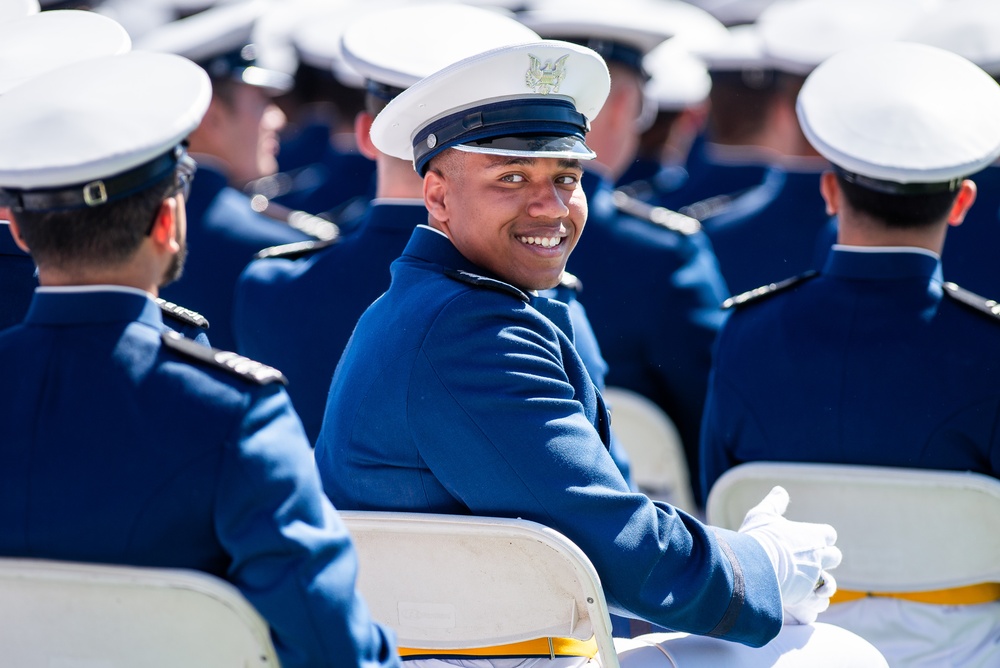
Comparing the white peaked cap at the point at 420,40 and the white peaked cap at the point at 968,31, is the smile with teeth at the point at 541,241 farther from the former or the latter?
the white peaked cap at the point at 968,31

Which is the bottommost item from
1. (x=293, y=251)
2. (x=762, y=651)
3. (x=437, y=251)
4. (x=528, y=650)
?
(x=293, y=251)

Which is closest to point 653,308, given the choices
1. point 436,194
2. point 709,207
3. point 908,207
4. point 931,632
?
point 908,207

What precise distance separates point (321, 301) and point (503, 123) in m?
1.29

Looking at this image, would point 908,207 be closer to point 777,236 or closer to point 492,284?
point 492,284

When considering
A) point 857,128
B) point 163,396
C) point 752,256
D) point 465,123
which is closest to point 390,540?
point 163,396

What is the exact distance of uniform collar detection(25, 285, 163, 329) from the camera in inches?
92.4

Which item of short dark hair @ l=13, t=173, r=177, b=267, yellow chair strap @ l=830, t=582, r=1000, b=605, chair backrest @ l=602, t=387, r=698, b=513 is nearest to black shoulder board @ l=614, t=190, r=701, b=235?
chair backrest @ l=602, t=387, r=698, b=513

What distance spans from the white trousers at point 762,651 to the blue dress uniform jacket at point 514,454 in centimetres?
12

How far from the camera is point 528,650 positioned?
8.94ft

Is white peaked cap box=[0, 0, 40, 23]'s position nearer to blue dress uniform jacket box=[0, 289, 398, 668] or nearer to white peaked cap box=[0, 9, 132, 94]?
white peaked cap box=[0, 9, 132, 94]

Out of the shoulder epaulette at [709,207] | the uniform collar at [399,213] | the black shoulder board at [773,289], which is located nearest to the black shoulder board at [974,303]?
the black shoulder board at [773,289]

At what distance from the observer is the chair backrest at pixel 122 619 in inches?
87.7

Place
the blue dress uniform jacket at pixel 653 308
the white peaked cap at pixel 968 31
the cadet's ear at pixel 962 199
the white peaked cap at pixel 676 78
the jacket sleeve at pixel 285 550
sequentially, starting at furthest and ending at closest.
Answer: the white peaked cap at pixel 676 78
the white peaked cap at pixel 968 31
the blue dress uniform jacket at pixel 653 308
the cadet's ear at pixel 962 199
the jacket sleeve at pixel 285 550

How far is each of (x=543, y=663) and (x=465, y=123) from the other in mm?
1052
